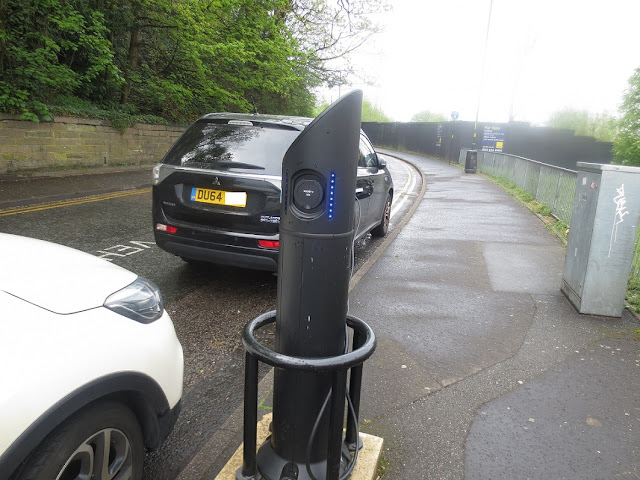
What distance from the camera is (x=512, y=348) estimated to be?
391 centimetres

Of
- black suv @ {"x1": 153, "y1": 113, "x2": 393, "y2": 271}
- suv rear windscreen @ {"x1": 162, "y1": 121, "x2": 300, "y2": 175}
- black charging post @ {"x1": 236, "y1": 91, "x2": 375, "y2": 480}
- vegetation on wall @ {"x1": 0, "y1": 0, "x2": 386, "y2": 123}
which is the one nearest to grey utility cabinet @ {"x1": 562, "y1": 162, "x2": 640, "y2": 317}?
black suv @ {"x1": 153, "y1": 113, "x2": 393, "y2": 271}

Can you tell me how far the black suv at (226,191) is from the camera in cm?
429

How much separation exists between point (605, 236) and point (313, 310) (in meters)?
3.74

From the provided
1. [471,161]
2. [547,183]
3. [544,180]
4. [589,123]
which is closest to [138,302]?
[547,183]

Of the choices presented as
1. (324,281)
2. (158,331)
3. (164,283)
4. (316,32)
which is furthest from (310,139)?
(316,32)

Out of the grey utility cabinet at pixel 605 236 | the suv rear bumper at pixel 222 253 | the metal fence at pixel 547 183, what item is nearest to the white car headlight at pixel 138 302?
the suv rear bumper at pixel 222 253

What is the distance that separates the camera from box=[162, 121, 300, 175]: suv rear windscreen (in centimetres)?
441

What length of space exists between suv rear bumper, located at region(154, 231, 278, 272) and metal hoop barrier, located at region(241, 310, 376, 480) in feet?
6.96

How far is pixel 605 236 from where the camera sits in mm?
4434

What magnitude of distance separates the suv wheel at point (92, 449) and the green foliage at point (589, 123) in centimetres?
4313

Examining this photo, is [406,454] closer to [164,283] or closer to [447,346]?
[447,346]

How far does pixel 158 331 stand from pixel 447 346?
2.54 m

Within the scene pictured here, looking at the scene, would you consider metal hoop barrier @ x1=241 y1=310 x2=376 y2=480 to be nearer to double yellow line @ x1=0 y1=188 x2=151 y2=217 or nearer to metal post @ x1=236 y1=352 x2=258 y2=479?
metal post @ x1=236 y1=352 x2=258 y2=479

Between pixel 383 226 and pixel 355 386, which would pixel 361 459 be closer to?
pixel 355 386
